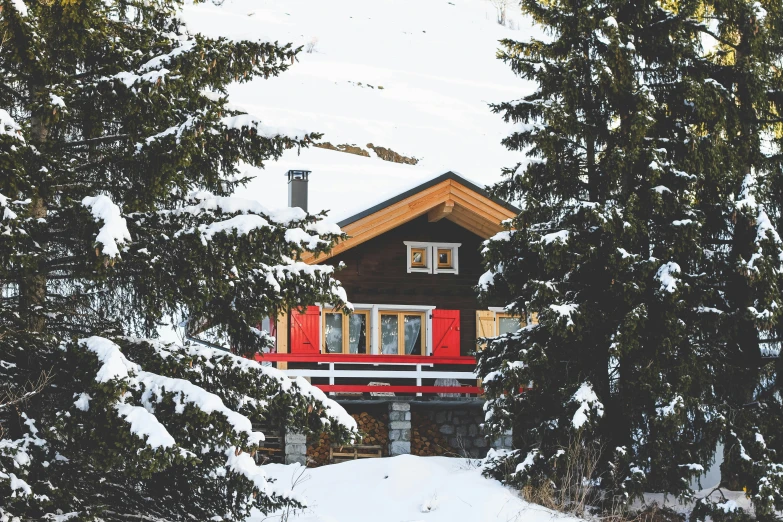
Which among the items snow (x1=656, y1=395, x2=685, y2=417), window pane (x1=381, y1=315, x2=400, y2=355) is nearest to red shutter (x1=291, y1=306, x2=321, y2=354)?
window pane (x1=381, y1=315, x2=400, y2=355)

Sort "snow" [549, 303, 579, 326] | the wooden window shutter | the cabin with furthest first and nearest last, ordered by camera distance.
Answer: the wooden window shutter → the cabin → "snow" [549, 303, 579, 326]

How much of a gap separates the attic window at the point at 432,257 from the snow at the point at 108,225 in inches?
426

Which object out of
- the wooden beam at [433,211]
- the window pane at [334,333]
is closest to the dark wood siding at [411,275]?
the wooden beam at [433,211]

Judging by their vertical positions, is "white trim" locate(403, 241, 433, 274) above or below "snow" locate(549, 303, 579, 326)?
above

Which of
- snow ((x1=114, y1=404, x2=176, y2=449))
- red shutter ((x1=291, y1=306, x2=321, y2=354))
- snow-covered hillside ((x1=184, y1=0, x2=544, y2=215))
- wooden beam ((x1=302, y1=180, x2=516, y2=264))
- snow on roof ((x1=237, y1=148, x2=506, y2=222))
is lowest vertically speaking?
snow ((x1=114, y1=404, x2=176, y2=449))

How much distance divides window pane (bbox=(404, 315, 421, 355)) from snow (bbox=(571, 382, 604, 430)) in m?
6.72

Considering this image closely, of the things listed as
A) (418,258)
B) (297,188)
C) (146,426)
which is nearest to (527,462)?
(146,426)

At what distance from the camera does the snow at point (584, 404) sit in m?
12.3

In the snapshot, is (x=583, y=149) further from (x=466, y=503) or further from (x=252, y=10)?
(x=252, y=10)

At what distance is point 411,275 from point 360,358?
231 cm

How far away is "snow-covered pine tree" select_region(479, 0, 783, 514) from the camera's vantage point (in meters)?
12.7

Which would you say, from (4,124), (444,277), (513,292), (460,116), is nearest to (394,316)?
(444,277)

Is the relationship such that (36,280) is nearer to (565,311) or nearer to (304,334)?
(565,311)

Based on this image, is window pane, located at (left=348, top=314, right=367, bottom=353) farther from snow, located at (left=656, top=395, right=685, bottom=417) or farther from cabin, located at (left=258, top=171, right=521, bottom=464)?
snow, located at (left=656, top=395, right=685, bottom=417)
